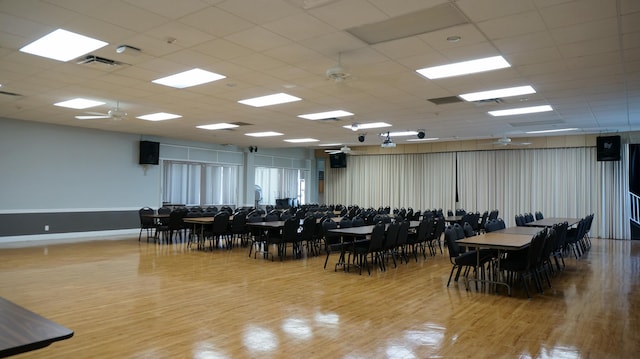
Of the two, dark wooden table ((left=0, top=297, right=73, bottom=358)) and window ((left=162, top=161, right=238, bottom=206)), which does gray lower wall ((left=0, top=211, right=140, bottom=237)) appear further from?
dark wooden table ((left=0, top=297, right=73, bottom=358))

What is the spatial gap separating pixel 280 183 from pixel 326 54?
15046 millimetres

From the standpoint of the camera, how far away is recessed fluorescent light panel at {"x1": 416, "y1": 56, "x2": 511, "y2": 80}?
6.05 metres

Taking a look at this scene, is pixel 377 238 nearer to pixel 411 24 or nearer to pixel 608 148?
pixel 411 24

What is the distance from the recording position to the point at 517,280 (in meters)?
7.28

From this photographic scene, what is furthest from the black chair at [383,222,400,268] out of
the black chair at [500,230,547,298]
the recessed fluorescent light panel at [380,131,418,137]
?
the recessed fluorescent light panel at [380,131,418,137]

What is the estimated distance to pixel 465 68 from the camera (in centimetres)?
640

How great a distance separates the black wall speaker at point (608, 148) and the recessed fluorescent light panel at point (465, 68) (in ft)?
32.2

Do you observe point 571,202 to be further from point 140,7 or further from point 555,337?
point 140,7

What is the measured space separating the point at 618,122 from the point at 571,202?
4.20 meters

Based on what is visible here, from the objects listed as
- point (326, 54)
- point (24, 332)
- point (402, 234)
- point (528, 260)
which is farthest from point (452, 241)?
point (24, 332)

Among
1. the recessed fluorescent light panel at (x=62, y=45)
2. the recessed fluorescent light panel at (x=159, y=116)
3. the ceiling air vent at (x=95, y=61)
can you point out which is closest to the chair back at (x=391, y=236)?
the ceiling air vent at (x=95, y=61)

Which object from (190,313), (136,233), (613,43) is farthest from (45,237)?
(613,43)

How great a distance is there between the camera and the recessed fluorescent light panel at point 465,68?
6.05 meters

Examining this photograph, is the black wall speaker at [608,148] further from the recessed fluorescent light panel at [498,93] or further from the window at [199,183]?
the window at [199,183]
